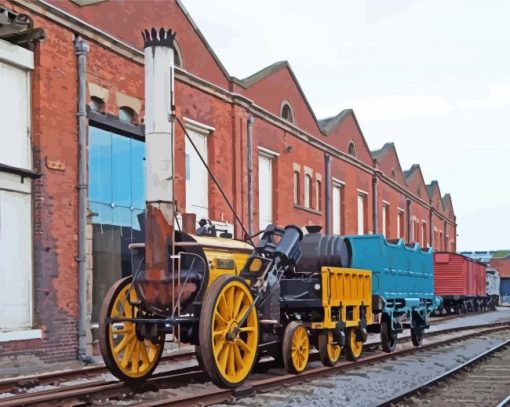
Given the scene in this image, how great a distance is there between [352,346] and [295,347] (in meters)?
2.51

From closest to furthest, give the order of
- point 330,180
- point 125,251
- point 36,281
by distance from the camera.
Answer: point 36,281, point 125,251, point 330,180

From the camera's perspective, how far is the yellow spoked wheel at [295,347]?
11.1 metres

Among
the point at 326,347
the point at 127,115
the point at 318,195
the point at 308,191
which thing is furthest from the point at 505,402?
the point at 318,195

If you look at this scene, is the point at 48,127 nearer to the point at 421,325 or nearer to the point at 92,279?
the point at 92,279

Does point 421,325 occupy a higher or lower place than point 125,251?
lower

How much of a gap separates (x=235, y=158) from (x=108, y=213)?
6317mm

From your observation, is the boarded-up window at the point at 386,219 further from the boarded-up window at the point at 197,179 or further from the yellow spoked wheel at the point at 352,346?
the yellow spoked wheel at the point at 352,346

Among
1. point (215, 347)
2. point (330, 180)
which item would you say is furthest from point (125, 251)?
point (330, 180)

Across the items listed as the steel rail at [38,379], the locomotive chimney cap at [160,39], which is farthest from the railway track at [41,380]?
the locomotive chimney cap at [160,39]

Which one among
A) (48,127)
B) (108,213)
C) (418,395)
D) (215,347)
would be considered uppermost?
(48,127)

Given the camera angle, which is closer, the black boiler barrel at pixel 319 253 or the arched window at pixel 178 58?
the black boiler barrel at pixel 319 253

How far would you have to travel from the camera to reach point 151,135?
957 cm

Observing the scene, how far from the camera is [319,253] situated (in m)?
13.7

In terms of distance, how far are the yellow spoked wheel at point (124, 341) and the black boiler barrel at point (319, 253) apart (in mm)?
3979
